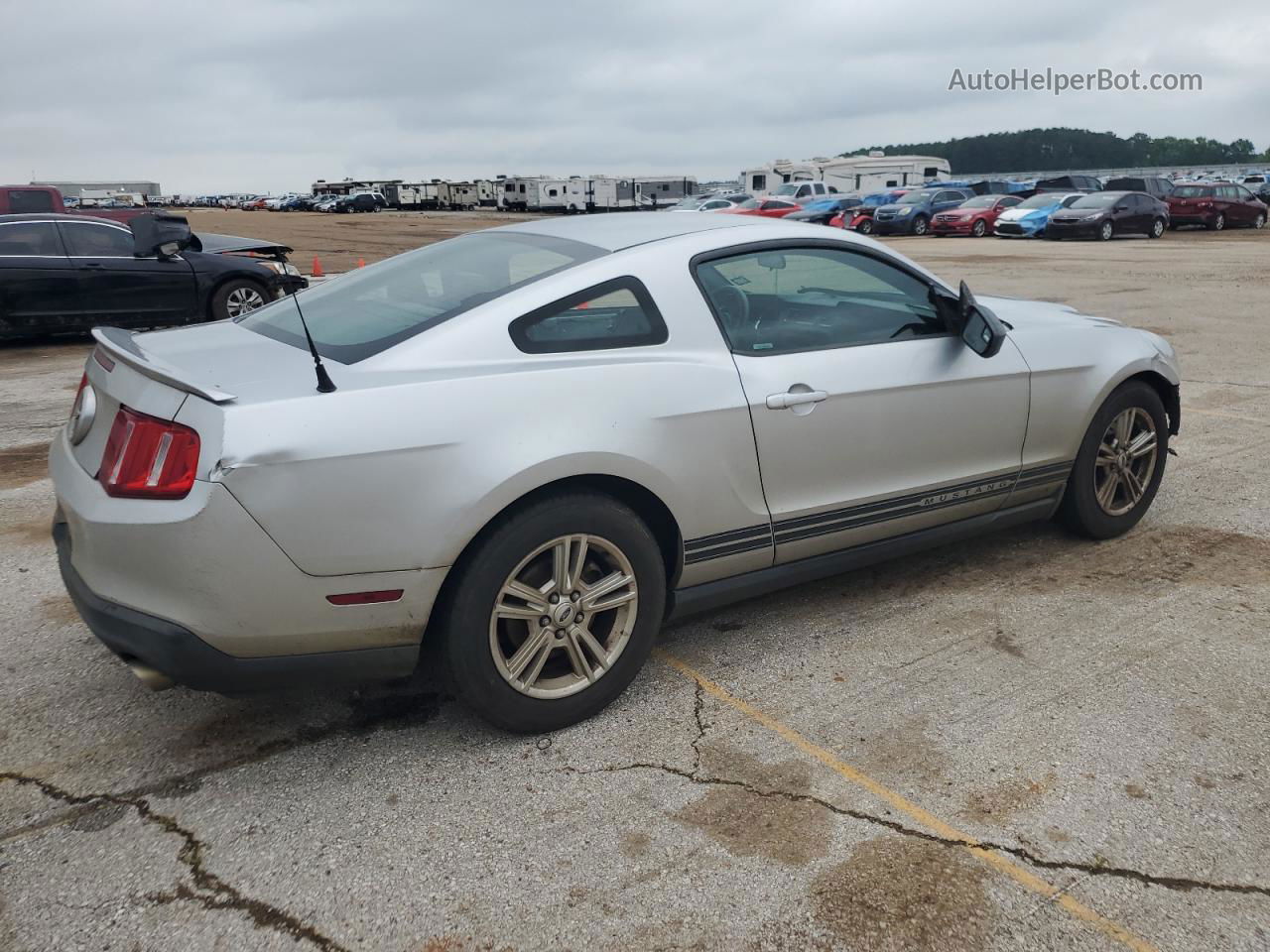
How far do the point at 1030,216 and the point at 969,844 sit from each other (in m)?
29.7

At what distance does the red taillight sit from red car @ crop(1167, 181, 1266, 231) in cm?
3513

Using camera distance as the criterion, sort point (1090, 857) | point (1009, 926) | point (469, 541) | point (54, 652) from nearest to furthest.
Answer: point (1009, 926) → point (1090, 857) → point (469, 541) → point (54, 652)

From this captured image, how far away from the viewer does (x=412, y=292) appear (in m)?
3.43

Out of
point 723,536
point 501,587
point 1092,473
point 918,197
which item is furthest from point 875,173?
point 501,587

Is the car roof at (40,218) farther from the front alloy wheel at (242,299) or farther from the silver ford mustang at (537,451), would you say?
the silver ford mustang at (537,451)

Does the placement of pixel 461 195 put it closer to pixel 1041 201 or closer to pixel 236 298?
pixel 1041 201

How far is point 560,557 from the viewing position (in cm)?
294

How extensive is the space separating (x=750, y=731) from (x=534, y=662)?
70 cm

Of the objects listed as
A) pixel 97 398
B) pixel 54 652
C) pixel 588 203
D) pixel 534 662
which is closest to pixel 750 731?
pixel 534 662

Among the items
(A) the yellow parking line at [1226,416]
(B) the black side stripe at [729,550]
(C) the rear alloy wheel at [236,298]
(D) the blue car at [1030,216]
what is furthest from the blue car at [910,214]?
(B) the black side stripe at [729,550]

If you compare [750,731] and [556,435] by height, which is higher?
[556,435]

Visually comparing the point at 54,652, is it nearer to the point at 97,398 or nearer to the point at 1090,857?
the point at 97,398

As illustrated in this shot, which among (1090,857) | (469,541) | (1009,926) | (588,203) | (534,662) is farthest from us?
(588,203)

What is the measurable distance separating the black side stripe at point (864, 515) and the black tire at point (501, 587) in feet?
0.73
